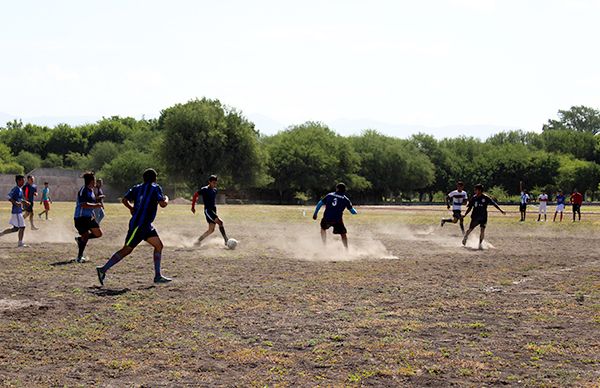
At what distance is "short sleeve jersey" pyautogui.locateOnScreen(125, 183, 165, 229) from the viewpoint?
13.7m

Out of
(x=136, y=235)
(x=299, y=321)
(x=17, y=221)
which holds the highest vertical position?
(x=136, y=235)

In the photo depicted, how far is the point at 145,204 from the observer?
13.8m

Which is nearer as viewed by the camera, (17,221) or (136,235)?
(136,235)

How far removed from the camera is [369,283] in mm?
14266

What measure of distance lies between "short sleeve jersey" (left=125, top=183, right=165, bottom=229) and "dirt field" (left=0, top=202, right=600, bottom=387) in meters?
1.15

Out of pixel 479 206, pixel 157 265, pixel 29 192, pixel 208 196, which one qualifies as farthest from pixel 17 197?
pixel 479 206

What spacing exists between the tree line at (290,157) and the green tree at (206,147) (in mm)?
119

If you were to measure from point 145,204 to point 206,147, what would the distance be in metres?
75.2

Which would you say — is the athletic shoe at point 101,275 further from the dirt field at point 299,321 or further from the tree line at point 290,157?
the tree line at point 290,157

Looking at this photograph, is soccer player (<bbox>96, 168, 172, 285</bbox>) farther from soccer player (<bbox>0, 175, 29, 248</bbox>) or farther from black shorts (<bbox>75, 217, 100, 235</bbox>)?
soccer player (<bbox>0, 175, 29, 248</bbox>)

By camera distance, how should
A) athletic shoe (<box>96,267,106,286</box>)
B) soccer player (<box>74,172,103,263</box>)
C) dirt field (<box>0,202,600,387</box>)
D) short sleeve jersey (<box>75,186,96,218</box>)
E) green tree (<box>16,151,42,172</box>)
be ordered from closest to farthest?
1. dirt field (<box>0,202,600,387</box>)
2. athletic shoe (<box>96,267,106,286</box>)
3. soccer player (<box>74,172,103,263</box>)
4. short sleeve jersey (<box>75,186,96,218</box>)
5. green tree (<box>16,151,42,172</box>)

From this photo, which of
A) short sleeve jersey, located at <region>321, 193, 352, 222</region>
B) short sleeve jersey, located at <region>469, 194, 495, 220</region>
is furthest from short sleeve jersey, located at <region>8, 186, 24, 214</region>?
short sleeve jersey, located at <region>469, 194, 495, 220</region>

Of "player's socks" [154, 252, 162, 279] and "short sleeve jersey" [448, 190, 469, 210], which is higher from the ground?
"short sleeve jersey" [448, 190, 469, 210]

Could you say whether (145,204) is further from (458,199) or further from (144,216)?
(458,199)
